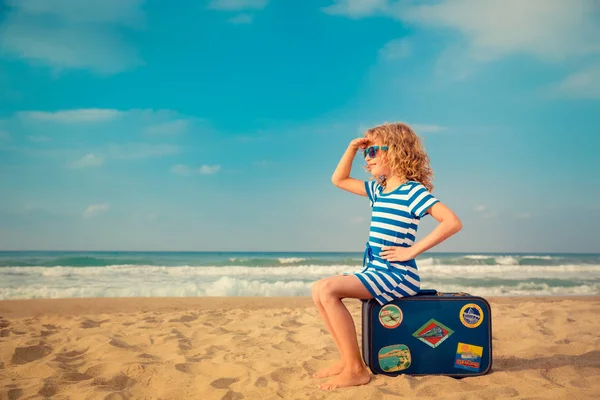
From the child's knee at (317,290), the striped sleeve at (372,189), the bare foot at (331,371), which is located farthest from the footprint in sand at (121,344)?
the striped sleeve at (372,189)

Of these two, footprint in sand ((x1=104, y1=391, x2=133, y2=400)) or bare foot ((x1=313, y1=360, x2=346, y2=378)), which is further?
bare foot ((x1=313, y1=360, x2=346, y2=378))

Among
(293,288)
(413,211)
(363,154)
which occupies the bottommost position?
(293,288)

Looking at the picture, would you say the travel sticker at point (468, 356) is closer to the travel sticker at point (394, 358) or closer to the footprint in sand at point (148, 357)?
the travel sticker at point (394, 358)

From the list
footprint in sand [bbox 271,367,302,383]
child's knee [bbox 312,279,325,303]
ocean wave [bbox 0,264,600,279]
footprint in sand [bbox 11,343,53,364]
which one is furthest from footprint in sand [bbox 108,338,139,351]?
ocean wave [bbox 0,264,600,279]

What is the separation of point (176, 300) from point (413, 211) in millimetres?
6448

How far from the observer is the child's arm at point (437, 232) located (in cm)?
312

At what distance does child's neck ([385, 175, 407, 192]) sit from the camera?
11.4 feet

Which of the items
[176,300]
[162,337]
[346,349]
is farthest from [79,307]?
[346,349]

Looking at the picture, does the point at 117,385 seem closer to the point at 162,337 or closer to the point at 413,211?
the point at 162,337

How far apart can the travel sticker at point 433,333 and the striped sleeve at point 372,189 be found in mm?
958

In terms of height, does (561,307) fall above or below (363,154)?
below

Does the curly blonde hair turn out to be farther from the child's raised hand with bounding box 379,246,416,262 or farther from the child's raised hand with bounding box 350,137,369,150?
the child's raised hand with bounding box 379,246,416,262

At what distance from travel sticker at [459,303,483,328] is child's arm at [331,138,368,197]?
1.11 metres

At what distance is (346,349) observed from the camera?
10.7ft
